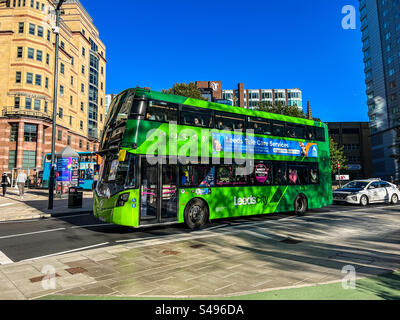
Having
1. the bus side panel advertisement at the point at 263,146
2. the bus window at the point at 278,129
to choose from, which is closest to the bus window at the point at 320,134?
the bus side panel advertisement at the point at 263,146

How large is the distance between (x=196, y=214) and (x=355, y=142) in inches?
3112

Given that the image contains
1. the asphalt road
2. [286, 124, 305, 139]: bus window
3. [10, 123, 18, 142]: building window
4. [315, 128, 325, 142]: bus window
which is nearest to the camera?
the asphalt road

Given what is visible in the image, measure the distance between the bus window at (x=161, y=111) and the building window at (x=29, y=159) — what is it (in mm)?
38279

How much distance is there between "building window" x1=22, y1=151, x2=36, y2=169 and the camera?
130 feet

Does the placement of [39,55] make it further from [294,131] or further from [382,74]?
[382,74]

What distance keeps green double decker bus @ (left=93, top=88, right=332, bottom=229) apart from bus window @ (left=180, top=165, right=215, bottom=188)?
3cm

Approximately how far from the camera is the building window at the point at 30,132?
1569 inches

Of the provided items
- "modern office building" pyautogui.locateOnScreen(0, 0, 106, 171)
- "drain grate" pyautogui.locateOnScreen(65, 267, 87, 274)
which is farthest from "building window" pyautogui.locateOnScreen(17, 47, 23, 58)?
"drain grate" pyautogui.locateOnScreen(65, 267, 87, 274)

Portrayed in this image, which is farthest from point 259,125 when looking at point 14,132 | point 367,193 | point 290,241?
point 14,132

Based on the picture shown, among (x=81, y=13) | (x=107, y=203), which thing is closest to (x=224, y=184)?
(x=107, y=203)

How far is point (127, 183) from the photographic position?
26.7ft

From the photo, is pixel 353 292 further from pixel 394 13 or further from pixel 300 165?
pixel 394 13

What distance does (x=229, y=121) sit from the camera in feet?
34.8

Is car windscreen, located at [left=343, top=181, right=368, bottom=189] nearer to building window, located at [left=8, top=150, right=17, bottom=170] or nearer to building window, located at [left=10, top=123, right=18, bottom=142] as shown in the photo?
building window, located at [left=8, top=150, right=17, bottom=170]
